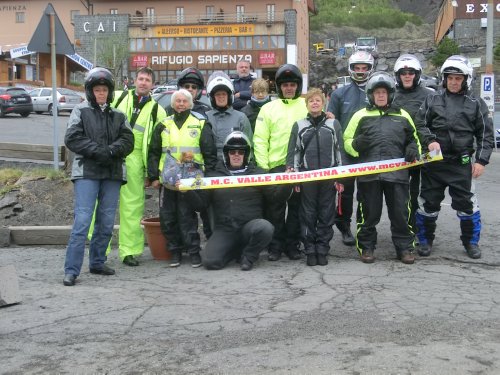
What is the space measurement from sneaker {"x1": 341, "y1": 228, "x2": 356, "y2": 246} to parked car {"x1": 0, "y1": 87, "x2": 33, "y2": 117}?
24.8m

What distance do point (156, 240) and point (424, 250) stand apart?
120 inches

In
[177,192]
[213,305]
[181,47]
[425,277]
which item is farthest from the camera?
[181,47]

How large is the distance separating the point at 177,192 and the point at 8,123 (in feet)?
70.6

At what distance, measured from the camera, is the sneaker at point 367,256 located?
7.20m

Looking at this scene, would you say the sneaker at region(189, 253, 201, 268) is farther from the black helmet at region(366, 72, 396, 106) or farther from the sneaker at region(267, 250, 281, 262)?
the black helmet at region(366, 72, 396, 106)

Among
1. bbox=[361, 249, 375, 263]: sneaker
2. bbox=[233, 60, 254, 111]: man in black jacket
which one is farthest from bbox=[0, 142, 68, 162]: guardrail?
bbox=[361, 249, 375, 263]: sneaker

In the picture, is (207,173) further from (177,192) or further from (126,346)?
(126,346)

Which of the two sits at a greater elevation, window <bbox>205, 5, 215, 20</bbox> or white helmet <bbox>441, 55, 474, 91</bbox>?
window <bbox>205, 5, 215, 20</bbox>

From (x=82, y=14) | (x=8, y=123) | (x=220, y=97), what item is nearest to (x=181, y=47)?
(x=82, y=14)

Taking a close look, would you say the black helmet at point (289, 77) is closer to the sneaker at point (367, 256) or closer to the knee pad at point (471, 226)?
the sneaker at point (367, 256)

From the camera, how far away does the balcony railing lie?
64.5 m

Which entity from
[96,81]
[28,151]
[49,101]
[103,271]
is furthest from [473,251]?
[49,101]

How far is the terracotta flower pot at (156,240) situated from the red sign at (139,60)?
57.7 m

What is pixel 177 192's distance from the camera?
734 centimetres
